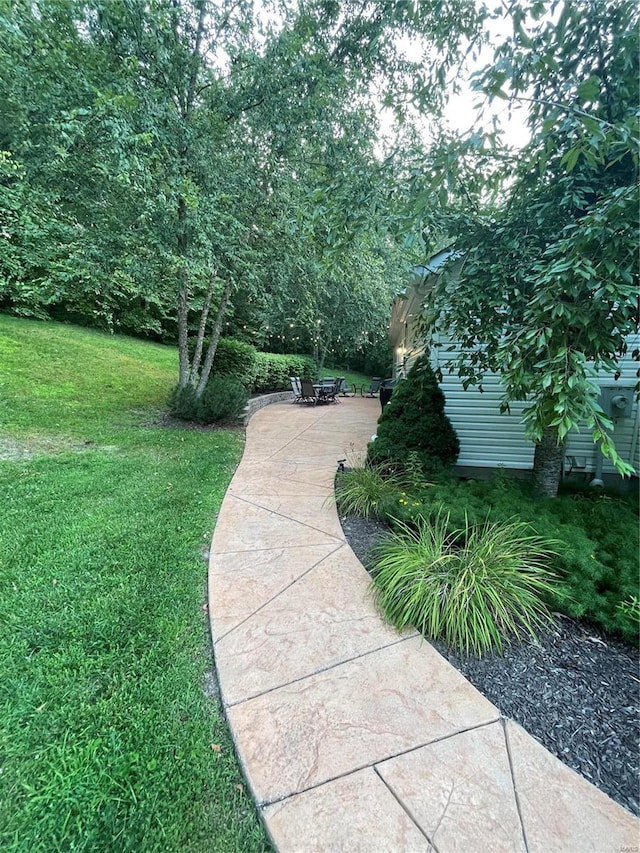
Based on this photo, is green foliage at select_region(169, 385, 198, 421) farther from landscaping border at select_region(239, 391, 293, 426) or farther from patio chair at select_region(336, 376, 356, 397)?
patio chair at select_region(336, 376, 356, 397)

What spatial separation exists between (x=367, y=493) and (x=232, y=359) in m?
7.87

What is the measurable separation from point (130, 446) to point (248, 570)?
156 inches

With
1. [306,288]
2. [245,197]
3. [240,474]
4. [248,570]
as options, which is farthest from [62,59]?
[248,570]

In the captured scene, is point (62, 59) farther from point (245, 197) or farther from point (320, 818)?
point (320, 818)

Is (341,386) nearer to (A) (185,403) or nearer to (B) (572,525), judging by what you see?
(A) (185,403)

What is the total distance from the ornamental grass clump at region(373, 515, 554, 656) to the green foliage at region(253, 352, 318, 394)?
1023cm

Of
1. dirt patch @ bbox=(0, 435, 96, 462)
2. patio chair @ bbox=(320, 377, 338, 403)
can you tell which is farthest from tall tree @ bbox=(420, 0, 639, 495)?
patio chair @ bbox=(320, 377, 338, 403)

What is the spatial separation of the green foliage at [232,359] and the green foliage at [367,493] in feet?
23.3

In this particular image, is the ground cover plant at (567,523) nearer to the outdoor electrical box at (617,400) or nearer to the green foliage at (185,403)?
the outdoor electrical box at (617,400)

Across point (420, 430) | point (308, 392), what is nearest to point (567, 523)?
point (420, 430)

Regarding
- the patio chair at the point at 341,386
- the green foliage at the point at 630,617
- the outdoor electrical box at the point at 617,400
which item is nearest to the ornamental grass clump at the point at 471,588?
the green foliage at the point at 630,617

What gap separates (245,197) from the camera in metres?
6.26

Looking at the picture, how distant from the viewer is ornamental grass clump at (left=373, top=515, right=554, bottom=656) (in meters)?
2.11

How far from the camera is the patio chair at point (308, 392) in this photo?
11.8m
